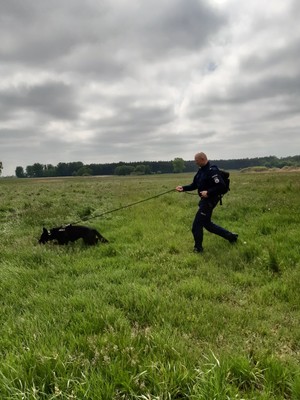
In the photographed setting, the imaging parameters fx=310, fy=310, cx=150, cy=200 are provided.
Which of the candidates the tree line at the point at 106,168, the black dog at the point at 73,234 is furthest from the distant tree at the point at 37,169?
the black dog at the point at 73,234

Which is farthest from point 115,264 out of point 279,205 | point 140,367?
point 279,205

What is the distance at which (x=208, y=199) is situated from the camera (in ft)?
27.7

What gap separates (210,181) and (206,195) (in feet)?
1.54

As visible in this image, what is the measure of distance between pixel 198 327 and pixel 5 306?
316 cm

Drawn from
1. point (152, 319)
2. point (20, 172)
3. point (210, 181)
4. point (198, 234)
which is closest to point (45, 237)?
point (198, 234)

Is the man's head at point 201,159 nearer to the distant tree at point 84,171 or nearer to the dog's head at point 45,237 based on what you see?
the dog's head at point 45,237

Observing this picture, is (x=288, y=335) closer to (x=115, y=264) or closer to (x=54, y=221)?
(x=115, y=264)

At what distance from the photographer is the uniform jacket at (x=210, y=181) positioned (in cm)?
819

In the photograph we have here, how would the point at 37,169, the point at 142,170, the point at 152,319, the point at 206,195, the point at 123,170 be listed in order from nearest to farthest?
1. the point at 152,319
2. the point at 206,195
3. the point at 123,170
4. the point at 142,170
5. the point at 37,169

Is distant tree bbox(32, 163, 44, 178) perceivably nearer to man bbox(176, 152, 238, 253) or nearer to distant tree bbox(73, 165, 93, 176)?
distant tree bbox(73, 165, 93, 176)

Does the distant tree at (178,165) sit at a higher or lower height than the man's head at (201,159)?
higher

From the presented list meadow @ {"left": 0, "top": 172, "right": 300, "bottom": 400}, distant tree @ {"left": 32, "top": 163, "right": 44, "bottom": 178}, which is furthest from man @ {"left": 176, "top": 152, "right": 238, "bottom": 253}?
distant tree @ {"left": 32, "top": 163, "right": 44, "bottom": 178}

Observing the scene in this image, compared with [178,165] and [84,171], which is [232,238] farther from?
[178,165]

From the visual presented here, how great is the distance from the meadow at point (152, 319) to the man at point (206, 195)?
35 centimetres
